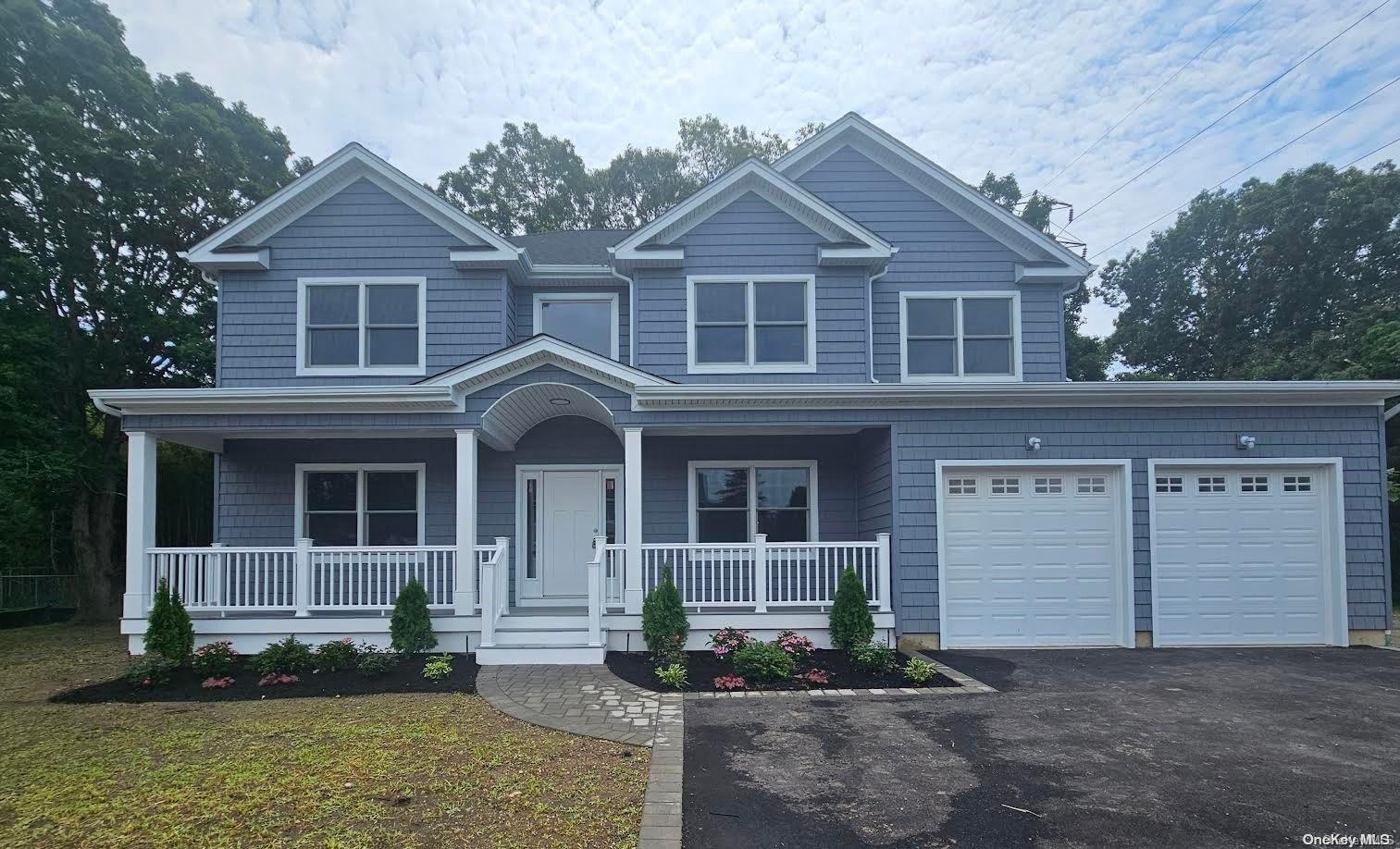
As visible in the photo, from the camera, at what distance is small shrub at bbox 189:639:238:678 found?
834 centimetres

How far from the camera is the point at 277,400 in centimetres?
926

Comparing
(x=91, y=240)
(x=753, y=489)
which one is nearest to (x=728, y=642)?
(x=753, y=489)

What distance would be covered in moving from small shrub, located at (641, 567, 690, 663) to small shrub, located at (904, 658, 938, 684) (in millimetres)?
2537

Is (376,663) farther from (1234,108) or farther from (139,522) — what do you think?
(1234,108)

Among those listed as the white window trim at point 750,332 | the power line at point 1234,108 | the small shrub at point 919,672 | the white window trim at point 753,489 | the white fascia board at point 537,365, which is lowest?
the small shrub at point 919,672

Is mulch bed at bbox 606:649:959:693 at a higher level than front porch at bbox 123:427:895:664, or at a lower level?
lower

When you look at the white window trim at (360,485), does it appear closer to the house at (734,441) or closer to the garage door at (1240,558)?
the house at (734,441)

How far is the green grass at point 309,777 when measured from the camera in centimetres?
419

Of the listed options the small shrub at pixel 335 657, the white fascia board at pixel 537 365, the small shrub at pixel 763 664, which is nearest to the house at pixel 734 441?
the white fascia board at pixel 537 365

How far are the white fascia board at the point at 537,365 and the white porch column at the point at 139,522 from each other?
371 cm

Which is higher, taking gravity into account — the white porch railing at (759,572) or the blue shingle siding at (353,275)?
the blue shingle siding at (353,275)

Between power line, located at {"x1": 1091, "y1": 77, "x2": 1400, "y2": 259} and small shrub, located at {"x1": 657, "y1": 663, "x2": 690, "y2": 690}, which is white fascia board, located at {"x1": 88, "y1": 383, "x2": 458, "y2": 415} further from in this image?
power line, located at {"x1": 1091, "y1": 77, "x2": 1400, "y2": 259}

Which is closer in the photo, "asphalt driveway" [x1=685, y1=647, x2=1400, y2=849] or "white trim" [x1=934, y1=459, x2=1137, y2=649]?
"asphalt driveway" [x1=685, y1=647, x2=1400, y2=849]

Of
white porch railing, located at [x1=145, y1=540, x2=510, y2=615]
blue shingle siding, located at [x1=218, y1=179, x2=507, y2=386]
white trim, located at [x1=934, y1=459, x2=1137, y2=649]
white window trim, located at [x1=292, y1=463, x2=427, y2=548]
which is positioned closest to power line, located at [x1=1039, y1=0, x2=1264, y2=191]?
white trim, located at [x1=934, y1=459, x2=1137, y2=649]
